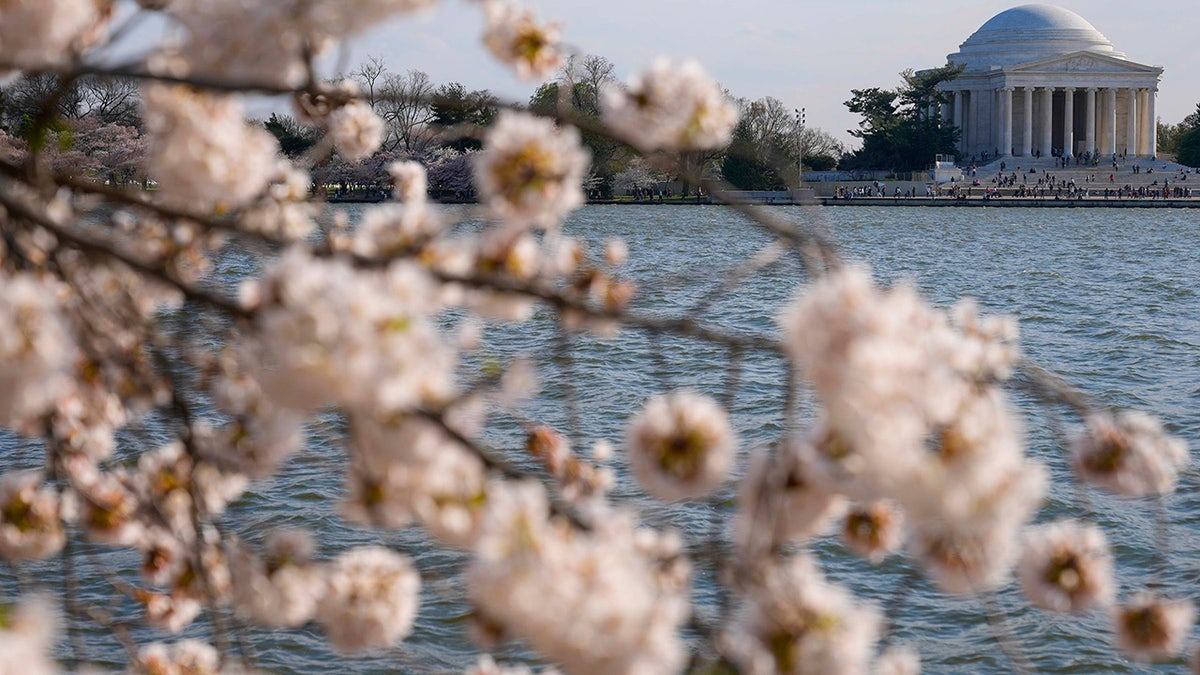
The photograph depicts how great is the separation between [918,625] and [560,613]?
6.11 metres

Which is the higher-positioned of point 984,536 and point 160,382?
point 160,382

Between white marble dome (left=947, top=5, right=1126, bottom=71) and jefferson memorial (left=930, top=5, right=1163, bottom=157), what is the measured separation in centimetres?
6

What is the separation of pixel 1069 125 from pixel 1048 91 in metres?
3.73

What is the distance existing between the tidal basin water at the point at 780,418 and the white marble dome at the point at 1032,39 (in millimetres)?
57224

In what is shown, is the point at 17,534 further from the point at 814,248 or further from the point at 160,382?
the point at 814,248

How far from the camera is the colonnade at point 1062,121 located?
295 feet

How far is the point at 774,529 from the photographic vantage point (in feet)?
6.48

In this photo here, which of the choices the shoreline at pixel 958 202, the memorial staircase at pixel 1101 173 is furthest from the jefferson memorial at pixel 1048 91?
the shoreline at pixel 958 202

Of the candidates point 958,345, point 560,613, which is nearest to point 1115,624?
point 958,345

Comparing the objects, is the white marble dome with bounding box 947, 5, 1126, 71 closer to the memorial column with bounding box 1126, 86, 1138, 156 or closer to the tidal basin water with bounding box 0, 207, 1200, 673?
the memorial column with bounding box 1126, 86, 1138, 156

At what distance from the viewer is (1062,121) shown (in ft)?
305

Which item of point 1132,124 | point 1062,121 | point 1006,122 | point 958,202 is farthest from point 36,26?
point 1062,121

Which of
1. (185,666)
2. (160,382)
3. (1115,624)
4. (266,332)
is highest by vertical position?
(266,332)

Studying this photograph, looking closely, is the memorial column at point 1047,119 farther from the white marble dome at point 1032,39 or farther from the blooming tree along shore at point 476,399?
the blooming tree along shore at point 476,399
